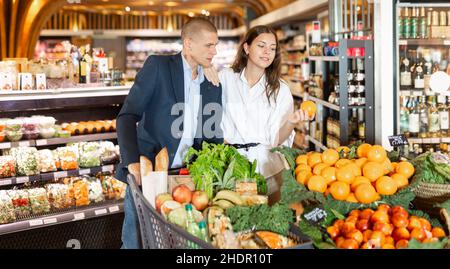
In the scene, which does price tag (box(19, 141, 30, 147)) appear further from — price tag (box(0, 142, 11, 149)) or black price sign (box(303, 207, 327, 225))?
black price sign (box(303, 207, 327, 225))

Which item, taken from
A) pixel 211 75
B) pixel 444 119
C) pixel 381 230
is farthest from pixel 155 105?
pixel 444 119

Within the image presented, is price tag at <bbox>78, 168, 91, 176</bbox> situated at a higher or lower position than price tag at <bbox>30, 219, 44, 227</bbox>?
higher

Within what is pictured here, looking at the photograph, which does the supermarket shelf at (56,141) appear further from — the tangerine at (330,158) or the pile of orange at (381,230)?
the pile of orange at (381,230)

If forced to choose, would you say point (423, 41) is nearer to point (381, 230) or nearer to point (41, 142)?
point (381, 230)

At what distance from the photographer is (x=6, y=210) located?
486 centimetres

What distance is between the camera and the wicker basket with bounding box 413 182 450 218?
3.00 m

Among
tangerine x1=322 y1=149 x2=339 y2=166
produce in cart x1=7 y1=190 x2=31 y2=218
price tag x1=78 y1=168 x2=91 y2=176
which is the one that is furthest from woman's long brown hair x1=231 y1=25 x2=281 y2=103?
produce in cart x1=7 y1=190 x2=31 y2=218

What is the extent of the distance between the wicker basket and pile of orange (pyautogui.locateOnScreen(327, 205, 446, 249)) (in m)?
0.44

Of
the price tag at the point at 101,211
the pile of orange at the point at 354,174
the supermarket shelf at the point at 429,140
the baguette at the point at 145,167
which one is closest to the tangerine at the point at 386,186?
the pile of orange at the point at 354,174

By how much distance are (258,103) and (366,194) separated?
52.2 inches

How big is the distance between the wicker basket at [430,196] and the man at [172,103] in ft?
4.08

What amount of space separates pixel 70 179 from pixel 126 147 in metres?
2.48
